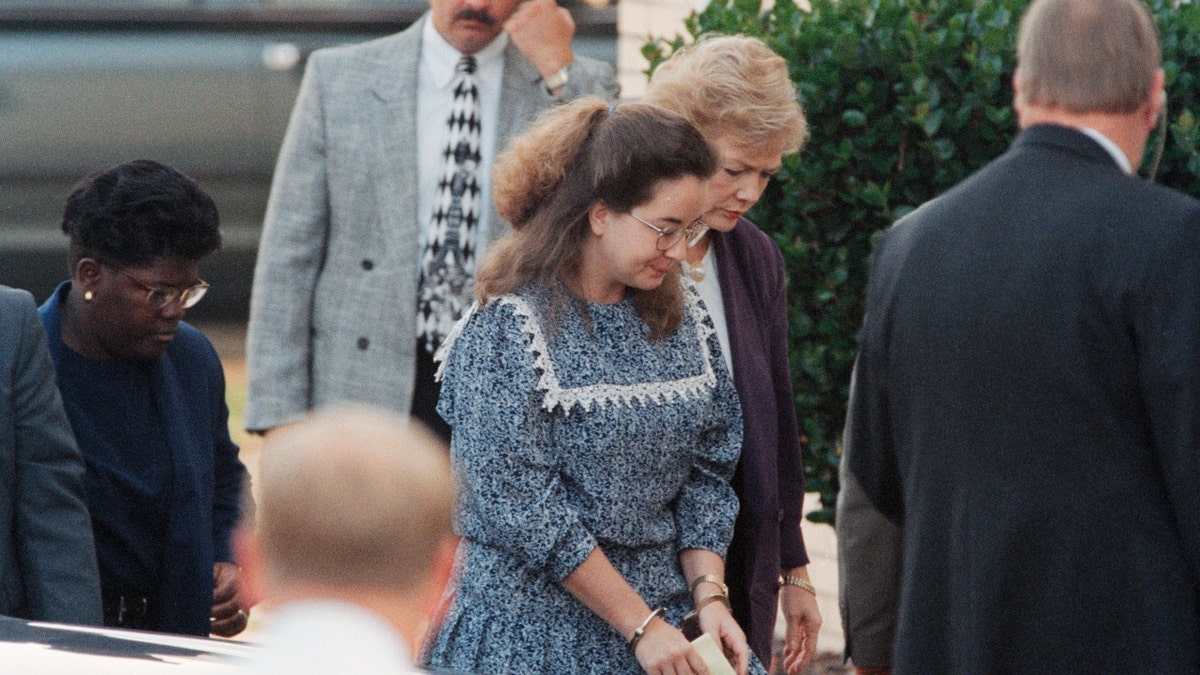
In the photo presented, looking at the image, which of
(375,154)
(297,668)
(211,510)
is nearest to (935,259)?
(297,668)

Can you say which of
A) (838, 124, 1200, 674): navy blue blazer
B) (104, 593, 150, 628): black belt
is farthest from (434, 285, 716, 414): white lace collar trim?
(104, 593, 150, 628): black belt

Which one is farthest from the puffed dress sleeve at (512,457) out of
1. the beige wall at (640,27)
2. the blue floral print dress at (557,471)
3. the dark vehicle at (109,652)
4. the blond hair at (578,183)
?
the beige wall at (640,27)

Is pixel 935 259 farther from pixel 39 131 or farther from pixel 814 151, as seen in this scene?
pixel 39 131

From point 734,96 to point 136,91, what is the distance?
16.6 ft

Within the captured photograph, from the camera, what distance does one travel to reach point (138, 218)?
346cm

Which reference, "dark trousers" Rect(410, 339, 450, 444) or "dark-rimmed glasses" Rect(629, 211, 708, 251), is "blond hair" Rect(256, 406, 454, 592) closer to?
"dark-rimmed glasses" Rect(629, 211, 708, 251)

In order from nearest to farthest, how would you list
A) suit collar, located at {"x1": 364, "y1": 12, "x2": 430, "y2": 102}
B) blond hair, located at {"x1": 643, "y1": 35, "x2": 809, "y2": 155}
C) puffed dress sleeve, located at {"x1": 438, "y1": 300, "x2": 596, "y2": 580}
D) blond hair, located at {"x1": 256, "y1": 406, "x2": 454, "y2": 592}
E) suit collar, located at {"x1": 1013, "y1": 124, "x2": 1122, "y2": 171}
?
blond hair, located at {"x1": 256, "y1": 406, "x2": 454, "y2": 592}, suit collar, located at {"x1": 1013, "y1": 124, "x2": 1122, "y2": 171}, puffed dress sleeve, located at {"x1": 438, "y1": 300, "x2": 596, "y2": 580}, blond hair, located at {"x1": 643, "y1": 35, "x2": 809, "y2": 155}, suit collar, located at {"x1": 364, "y1": 12, "x2": 430, "y2": 102}

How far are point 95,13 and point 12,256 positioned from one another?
119 centimetres

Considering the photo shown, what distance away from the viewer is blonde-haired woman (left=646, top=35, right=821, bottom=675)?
3.43m

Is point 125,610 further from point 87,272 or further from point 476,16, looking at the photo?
point 476,16

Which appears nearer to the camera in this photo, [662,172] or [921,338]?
[921,338]

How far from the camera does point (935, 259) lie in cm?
273

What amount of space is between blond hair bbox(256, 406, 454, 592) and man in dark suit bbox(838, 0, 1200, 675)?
3.76ft

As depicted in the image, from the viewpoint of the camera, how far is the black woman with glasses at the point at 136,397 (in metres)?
3.40
